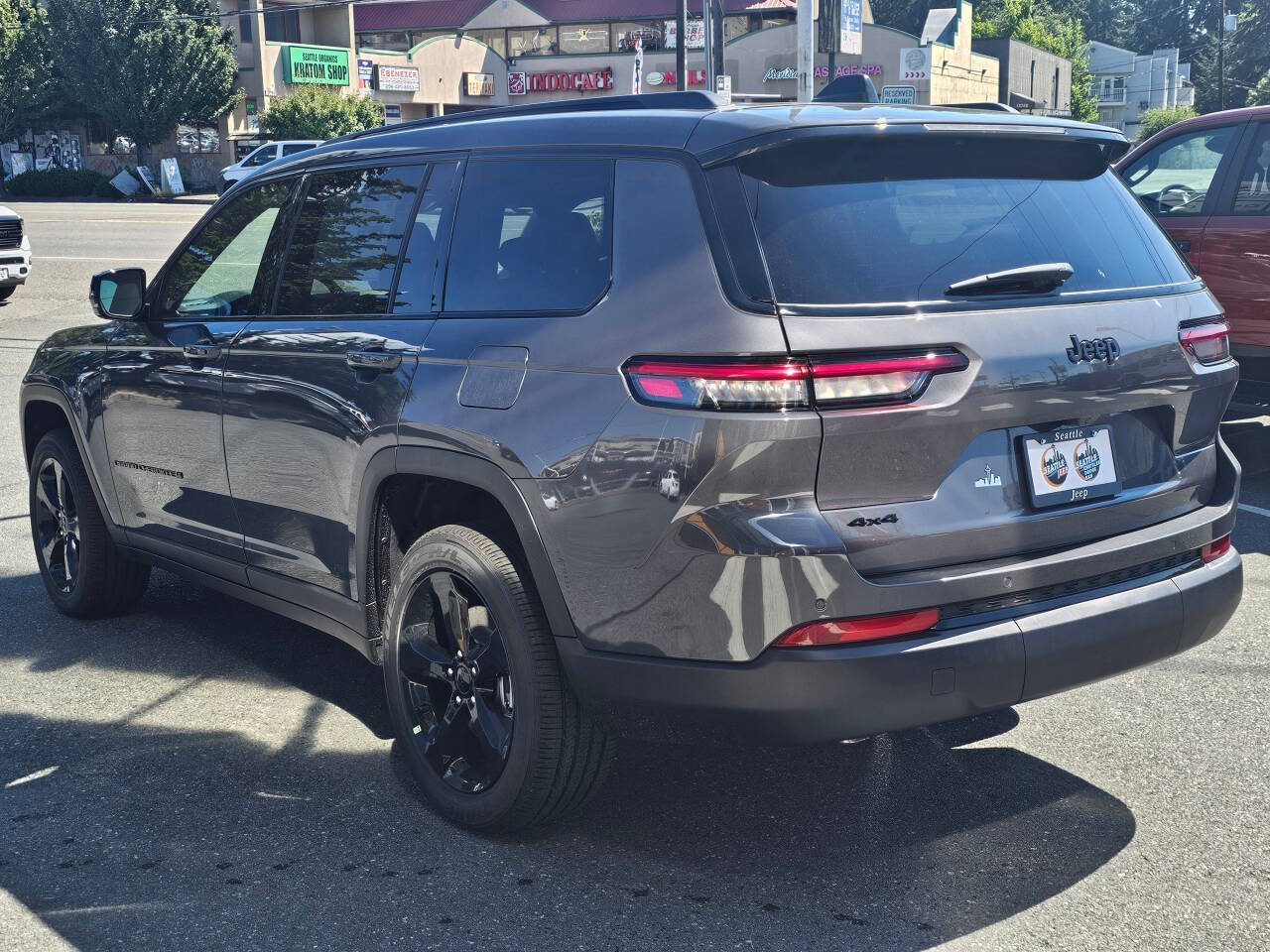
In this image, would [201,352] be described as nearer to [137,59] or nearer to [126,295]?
[126,295]

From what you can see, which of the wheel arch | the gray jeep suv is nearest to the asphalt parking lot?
the gray jeep suv

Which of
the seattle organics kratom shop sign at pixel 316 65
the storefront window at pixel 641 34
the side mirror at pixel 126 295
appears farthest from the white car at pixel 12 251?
the storefront window at pixel 641 34

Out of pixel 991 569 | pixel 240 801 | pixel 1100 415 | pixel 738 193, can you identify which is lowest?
pixel 240 801

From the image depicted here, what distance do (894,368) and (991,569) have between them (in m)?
0.53

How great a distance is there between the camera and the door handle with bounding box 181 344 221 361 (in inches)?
184

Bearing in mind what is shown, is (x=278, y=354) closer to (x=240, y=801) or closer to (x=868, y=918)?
(x=240, y=801)

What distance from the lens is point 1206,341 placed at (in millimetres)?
3756

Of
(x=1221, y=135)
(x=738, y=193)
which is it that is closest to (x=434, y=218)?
(x=738, y=193)

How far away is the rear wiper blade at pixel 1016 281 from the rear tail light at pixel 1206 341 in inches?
18.5

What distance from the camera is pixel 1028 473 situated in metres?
3.29

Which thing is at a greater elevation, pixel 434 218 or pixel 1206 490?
pixel 434 218

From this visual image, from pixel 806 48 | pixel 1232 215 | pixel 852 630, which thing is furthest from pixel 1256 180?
pixel 806 48

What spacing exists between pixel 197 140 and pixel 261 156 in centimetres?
1587

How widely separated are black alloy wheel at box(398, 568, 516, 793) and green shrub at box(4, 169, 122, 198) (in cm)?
4571
